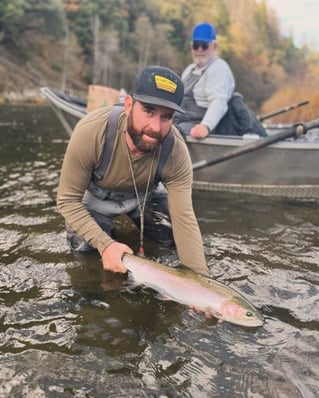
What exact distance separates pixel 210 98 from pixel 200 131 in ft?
1.72

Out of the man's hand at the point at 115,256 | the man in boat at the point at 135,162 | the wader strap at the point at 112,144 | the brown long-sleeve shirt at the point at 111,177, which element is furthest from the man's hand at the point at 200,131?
the man's hand at the point at 115,256

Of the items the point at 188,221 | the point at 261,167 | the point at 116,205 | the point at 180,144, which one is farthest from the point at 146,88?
the point at 261,167

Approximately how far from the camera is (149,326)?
3055mm

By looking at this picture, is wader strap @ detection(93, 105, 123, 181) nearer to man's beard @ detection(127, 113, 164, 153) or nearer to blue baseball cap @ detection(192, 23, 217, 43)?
man's beard @ detection(127, 113, 164, 153)

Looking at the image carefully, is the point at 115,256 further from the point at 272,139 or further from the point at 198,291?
the point at 272,139

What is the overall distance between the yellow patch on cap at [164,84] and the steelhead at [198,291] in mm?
1143

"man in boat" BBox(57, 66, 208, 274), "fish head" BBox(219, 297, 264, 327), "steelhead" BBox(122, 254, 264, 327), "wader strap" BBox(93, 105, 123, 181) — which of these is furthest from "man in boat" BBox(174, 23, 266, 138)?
"fish head" BBox(219, 297, 264, 327)

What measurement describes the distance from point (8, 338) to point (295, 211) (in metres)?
4.27

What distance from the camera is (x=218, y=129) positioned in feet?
22.5

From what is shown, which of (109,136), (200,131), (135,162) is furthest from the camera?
(200,131)

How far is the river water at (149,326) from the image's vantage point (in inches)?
96.9

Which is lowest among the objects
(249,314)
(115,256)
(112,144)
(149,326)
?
(149,326)

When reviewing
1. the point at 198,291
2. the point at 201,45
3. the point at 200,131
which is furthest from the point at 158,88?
the point at 201,45

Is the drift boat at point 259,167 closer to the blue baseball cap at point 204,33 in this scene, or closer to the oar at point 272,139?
the oar at point 272,139
